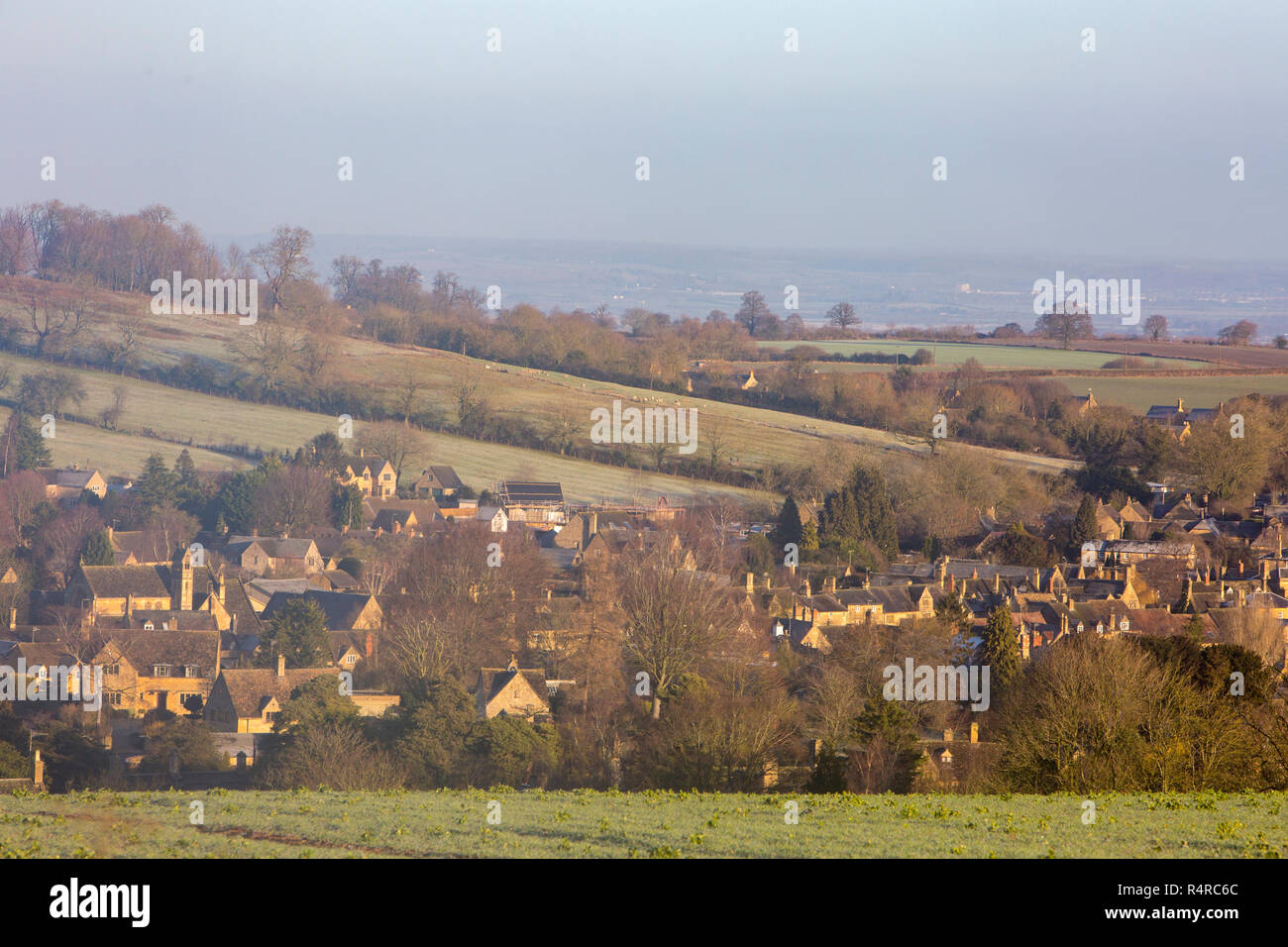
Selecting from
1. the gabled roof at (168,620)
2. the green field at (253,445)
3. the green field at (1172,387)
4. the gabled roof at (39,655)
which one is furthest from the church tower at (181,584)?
the green field at (1172,387)

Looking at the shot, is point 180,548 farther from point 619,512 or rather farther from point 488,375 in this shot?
point 488,375

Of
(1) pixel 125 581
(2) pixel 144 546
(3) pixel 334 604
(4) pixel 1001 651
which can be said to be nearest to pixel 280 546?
(2) pixel 144 546

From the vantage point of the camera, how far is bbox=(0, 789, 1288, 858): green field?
9406mm

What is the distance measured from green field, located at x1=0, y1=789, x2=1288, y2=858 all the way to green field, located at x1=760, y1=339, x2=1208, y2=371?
6402 cm

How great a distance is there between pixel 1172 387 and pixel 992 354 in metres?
13.5

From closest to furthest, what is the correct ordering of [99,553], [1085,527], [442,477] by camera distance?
[1085,527] < [99,553] < [442,477]

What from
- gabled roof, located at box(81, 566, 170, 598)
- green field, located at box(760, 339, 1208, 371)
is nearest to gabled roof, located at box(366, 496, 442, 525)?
gabled roof, located at box(81, 566, 170, 598)

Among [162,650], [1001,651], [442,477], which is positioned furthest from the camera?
[442,477]

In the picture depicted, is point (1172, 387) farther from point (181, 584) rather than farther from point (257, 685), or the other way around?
point (257, 685)

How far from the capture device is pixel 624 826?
34.9ft

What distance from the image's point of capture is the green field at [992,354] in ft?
250

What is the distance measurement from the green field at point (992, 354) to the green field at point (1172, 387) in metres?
3.68
